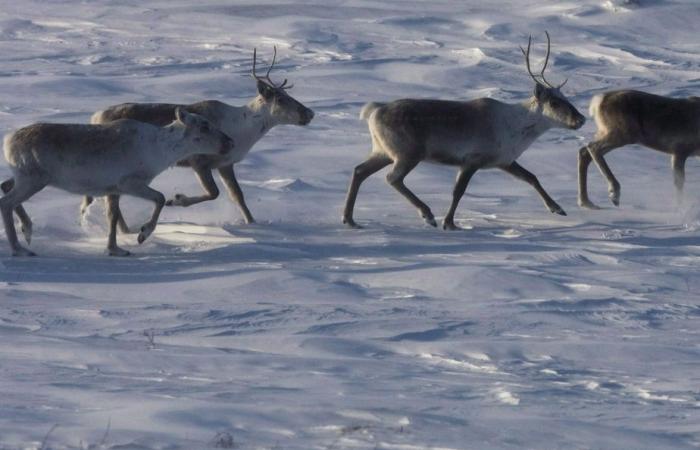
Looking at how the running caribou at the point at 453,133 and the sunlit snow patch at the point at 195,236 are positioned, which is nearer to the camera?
the sunlit snow patch at the point at 195,236

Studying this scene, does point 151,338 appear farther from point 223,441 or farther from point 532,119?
point 532,119

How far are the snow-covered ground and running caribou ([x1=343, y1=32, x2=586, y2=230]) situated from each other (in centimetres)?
42

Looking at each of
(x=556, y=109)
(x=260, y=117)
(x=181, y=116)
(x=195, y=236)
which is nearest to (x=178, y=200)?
(x=195, y=236)

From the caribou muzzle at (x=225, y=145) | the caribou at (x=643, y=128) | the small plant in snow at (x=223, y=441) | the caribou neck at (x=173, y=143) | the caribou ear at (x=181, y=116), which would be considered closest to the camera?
the small plant in snow at (x=223, y=441)

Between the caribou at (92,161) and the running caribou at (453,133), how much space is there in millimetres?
1675

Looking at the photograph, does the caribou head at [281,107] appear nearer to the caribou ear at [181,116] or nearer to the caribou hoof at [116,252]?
the caribou ear at [181,116]

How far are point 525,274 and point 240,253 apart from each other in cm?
212

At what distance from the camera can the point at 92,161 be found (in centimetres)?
1086

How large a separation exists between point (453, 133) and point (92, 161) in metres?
2.92

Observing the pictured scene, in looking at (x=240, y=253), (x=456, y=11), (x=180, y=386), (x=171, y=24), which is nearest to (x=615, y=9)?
(x=456, y=11)

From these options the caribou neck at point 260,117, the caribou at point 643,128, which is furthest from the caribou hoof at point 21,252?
the caribou at point 643,128

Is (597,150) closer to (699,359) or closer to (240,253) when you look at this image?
(240,253)

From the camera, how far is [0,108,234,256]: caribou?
1078 centimetres

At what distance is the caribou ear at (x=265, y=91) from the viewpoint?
1272cm
